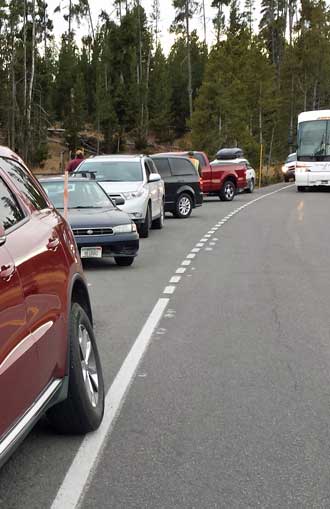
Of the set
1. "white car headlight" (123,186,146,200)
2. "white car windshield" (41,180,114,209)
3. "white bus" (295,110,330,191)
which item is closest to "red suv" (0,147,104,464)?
"white car windshield" (41,180,114,209)

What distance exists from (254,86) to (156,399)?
197ft

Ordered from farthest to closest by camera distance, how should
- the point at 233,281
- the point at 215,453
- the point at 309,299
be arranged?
the point at 233,281, the point at 309,299, the point at 215,453

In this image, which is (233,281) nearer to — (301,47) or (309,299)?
(309,299)

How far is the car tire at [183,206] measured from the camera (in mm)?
23812

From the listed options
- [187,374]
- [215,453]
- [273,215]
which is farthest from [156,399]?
[273,215]

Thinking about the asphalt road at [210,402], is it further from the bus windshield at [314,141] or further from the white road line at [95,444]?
the bus windshield at [314,141]

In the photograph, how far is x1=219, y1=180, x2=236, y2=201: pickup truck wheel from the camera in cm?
3241

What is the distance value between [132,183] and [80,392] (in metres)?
13.4

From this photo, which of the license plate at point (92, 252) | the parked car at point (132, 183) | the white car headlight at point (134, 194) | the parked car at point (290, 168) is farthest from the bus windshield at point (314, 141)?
the license plate at point (92, 252)

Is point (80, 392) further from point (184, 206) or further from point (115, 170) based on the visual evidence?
point (184, 206)

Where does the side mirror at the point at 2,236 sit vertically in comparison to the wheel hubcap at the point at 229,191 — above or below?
above

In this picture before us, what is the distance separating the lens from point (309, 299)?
966 cm

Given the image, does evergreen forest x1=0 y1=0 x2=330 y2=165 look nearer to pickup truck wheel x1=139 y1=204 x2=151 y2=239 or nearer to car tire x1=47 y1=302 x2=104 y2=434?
pickup truck wheel x1=139 y1=204 x2=151 y2=239

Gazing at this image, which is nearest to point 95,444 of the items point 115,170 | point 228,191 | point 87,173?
point 87,173
